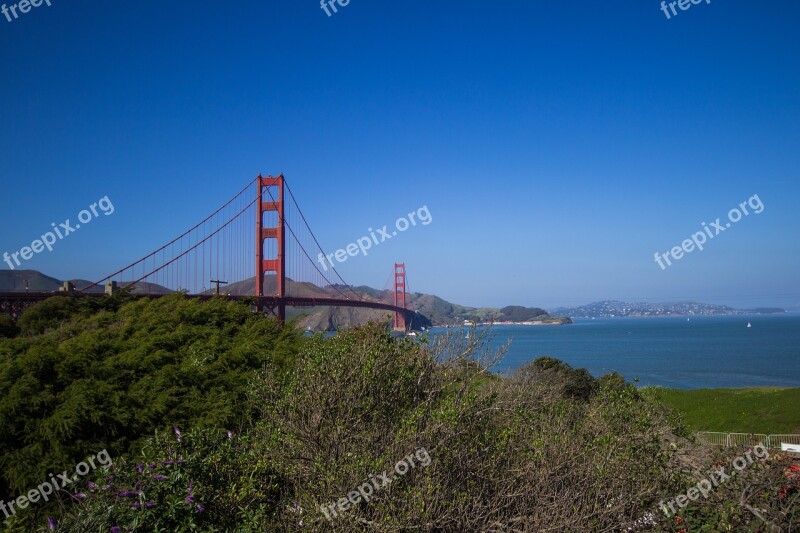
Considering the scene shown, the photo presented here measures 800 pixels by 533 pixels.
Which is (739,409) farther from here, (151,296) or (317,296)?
(317,296)

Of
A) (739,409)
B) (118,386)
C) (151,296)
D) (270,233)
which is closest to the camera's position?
(118,386)

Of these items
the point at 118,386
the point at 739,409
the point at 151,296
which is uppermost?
the point at 151,296

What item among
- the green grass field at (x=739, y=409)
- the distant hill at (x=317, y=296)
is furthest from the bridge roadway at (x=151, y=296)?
the green grass field at (x=739, y=409)

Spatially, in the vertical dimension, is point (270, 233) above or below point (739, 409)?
above

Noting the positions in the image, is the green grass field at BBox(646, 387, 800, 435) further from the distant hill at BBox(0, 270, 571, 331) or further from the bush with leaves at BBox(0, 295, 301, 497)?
the bush with leaves at BBox(0, 295, 301, 497)

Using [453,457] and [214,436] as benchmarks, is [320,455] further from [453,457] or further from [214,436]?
[214,436]

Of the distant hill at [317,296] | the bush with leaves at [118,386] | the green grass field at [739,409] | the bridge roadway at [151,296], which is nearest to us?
the bush with leaves at [118,386]

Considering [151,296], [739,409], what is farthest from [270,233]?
[739,409]

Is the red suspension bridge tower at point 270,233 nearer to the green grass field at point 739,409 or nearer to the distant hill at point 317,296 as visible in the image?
the distant hill at point 317,296

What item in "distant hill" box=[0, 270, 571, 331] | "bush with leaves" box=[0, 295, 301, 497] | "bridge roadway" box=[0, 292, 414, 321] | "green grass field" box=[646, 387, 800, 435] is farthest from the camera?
"distant hill" box=[0, 270, 571, 331]

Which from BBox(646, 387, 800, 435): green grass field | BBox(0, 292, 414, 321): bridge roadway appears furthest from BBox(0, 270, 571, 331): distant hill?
BBox(646, 387, 800, 435): green grass field
